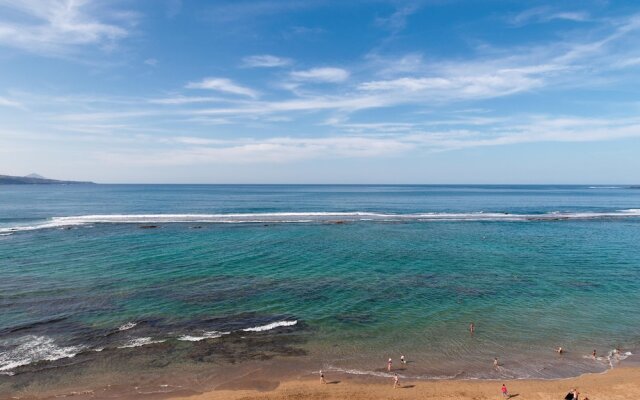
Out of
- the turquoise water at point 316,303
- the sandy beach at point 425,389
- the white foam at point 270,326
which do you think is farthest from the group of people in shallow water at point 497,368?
the white foam at point 270,326

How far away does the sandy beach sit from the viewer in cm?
1933

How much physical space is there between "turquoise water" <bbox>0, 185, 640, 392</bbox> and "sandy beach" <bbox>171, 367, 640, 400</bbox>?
99cm

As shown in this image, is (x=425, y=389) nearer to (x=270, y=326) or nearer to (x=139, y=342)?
(x=270, y=326)

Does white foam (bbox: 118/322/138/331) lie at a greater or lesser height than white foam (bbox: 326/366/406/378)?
greater

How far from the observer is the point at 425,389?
66.0 feet

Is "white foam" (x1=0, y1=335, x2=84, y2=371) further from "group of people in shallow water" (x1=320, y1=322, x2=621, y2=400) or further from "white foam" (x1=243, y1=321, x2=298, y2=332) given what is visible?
"group of people in shallow water" (x1=320, y1=322, x2=621, y2=400)

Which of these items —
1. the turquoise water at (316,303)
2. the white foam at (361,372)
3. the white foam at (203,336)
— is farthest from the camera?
the white foam at (203,336)

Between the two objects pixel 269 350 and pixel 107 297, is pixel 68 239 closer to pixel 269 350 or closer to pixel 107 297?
pixel 107 297

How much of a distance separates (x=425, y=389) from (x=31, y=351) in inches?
906

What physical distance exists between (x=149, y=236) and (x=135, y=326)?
3597cm

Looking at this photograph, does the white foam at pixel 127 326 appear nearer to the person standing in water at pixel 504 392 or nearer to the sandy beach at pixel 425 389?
the sandy beach at pixel 425 389

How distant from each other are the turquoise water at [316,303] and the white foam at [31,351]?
0.11 meters

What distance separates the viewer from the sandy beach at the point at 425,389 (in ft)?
63.4

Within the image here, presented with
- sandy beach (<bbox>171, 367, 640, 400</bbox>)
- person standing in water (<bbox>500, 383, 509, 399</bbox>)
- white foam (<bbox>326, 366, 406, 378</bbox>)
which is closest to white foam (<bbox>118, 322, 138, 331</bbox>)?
sandy beach (<bbox>171, 367, 640, 400</bbox>)
